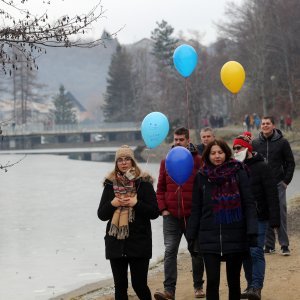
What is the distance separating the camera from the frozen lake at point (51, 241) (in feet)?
35.2

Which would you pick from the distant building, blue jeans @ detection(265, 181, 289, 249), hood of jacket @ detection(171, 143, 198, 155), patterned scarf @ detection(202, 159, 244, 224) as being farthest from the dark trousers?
the distant building

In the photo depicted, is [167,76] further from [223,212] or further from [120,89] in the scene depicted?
[223,212]

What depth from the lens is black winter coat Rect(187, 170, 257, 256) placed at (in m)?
5.58

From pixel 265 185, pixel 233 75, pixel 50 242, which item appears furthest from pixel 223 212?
pixel 50 242

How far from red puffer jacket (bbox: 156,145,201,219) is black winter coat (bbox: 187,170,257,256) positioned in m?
1.03

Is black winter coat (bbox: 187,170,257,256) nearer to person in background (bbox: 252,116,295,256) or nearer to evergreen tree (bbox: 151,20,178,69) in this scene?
person in background (bbox: 252,116,295,256)

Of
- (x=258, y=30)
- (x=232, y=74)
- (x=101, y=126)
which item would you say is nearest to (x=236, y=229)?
(x=232, y=74)

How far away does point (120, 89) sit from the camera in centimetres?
9375

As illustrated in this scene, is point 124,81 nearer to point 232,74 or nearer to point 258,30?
point 258,30

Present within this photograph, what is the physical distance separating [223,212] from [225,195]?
0.14m

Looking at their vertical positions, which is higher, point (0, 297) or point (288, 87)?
point (288, 87)

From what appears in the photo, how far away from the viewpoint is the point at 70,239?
597 inches

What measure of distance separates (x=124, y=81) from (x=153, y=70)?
14974mm

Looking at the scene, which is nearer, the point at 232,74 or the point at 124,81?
the point at 232,74
